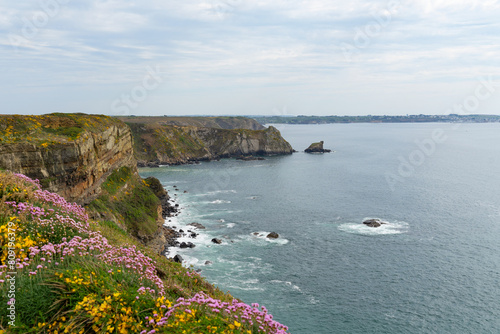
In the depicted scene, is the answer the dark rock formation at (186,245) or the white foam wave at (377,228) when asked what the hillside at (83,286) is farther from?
the white foam wave at (377,228)

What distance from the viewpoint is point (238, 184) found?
10388cm

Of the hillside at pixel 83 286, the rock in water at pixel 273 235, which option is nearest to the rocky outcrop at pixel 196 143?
the rock in water at pixel 273 235

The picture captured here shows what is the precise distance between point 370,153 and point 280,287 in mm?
140184

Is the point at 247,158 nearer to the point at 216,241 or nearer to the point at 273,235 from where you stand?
the point at 273,235

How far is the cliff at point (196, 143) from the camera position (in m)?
151

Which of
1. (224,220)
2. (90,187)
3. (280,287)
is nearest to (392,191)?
(224,220)

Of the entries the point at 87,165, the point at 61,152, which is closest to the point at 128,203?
the point at 87,165

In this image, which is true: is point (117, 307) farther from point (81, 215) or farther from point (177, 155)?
point (177, 155)

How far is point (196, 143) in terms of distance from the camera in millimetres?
170625

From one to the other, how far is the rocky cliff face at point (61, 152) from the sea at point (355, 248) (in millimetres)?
17298

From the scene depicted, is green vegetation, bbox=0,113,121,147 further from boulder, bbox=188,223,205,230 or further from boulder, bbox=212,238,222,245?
boulder, bbox=212,238,222,245

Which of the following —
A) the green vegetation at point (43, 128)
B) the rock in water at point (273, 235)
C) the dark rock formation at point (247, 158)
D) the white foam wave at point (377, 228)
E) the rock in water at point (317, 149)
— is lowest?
the rock in water at point (273, 235)

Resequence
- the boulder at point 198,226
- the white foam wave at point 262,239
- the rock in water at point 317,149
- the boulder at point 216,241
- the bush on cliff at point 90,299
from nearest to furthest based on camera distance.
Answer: the bush on cliff at point 90,299
the white foam wave at point 262,239
the boulder at point 216,241
the boulder at point 198,226
the rock in water at point 317,149

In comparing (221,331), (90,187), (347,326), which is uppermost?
(221,331)
